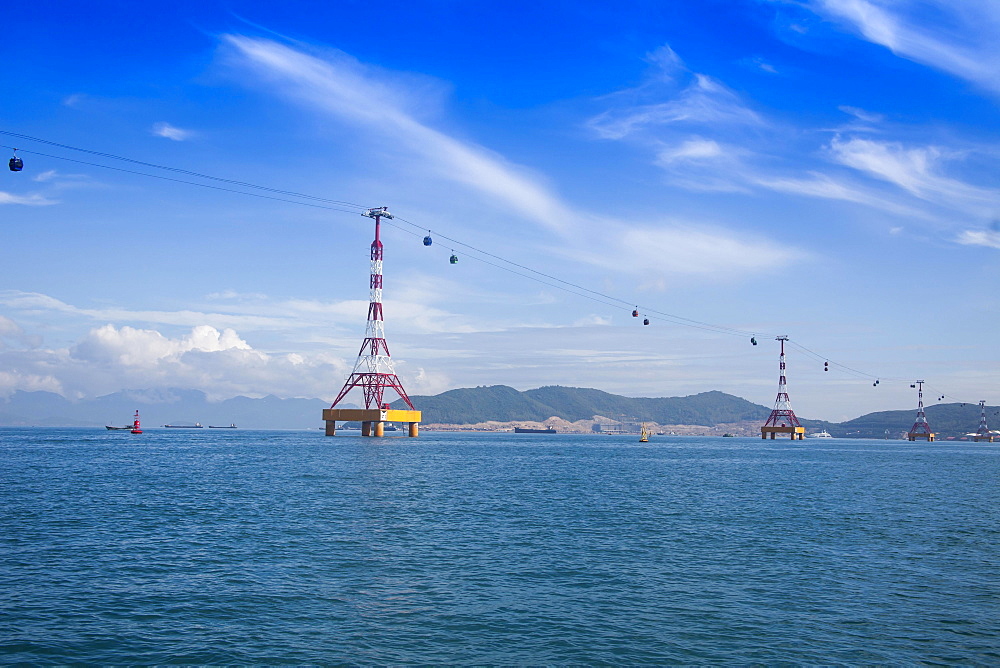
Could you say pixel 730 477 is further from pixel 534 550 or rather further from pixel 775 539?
pixel 534 550

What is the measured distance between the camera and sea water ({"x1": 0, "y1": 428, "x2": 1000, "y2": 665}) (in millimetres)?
18844

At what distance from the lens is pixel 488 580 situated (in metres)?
25.9

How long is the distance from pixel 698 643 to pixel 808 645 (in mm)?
2847

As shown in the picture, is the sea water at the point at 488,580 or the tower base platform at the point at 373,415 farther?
the tower base platform at the point at 373,415

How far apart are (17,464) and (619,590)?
88.3 metres

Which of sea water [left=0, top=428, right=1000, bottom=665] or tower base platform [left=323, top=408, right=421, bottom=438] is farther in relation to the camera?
tower base platform [left=323, top=408, right=421, bottom=438]

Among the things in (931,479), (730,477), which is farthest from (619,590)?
(931,479)

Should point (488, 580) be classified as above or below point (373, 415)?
below

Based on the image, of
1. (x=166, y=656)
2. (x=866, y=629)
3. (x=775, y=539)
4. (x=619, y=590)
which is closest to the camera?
(x=166, y=656)

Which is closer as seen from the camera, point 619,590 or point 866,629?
point 866,629

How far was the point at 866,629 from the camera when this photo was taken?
816 inches

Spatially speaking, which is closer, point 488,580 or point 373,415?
point 488,580

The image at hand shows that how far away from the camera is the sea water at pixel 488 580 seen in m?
18.8

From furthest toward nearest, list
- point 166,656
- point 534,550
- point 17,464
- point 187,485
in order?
point 17,464, point 187,485, point 534,550, point 166,656
